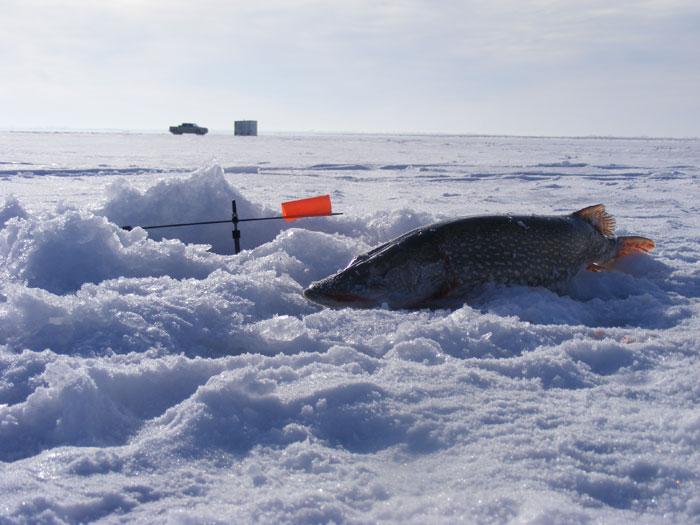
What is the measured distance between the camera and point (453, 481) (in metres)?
1.58

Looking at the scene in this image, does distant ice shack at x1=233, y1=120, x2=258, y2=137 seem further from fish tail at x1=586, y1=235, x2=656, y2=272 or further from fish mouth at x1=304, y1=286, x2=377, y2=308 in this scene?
fish mouth at x1=304, y1=286, x2=377, y2=308

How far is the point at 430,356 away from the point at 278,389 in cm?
76

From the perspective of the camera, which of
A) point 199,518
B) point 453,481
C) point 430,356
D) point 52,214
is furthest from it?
point 52,214

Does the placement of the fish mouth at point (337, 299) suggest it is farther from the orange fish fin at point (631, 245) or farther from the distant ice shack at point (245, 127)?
the distant ice shack at point (245, 127)

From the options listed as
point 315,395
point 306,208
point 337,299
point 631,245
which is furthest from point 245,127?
point 315,395

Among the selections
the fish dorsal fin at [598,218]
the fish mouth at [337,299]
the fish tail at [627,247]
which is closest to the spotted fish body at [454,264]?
the fish mouth at [337,299]

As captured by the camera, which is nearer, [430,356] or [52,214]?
[430,356]

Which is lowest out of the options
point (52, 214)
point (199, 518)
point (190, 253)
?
point (199, 518)

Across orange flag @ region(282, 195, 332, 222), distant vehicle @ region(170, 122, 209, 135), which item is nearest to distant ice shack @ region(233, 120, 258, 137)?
distant vehicle @ region(170, 122, 209, 135)

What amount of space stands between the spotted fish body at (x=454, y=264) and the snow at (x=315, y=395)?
0.18 metres

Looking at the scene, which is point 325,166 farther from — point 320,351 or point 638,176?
point 320,351

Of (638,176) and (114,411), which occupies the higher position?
(638,176)

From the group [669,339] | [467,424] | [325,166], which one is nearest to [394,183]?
[325,166]

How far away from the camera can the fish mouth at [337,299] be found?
11.3ft
